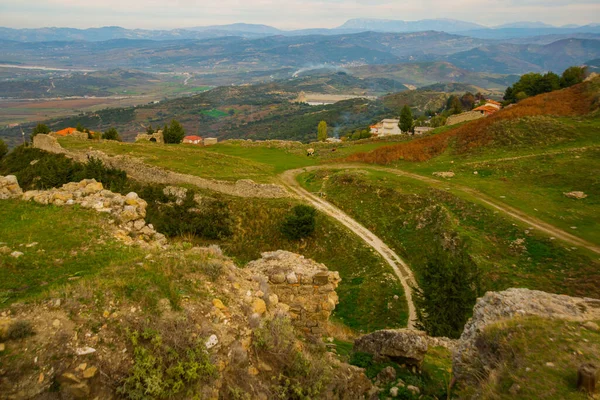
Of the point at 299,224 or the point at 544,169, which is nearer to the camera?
the point at 299,224

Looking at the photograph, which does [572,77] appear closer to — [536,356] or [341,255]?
[341,255]

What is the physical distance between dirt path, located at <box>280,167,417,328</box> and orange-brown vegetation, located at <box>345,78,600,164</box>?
10.9 m

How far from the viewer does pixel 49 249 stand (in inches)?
444

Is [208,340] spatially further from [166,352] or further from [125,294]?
[125,294]

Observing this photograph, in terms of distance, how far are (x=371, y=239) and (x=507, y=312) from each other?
14.6m

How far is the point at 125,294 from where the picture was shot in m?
8.19

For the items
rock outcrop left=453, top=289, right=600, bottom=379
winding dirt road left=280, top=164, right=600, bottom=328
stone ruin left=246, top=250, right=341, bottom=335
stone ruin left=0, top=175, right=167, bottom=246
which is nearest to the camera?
rock outcrop left=453, top=289, right=600, bottom=379

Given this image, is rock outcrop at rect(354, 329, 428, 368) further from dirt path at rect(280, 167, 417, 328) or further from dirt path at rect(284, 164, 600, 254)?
dirt path at rect(284, 164, 600, 254)

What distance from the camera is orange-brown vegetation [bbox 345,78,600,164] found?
1479 inches

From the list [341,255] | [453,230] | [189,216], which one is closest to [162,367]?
[341,255]

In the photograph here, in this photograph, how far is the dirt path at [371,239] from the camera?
61.9 ft

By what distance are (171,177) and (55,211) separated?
57.3 feet

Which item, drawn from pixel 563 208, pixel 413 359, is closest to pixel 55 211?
pixel 413 359

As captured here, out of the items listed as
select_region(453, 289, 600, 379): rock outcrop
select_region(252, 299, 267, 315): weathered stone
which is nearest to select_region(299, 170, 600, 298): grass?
select_region(453, 289, 600, 379): rock outcrop
